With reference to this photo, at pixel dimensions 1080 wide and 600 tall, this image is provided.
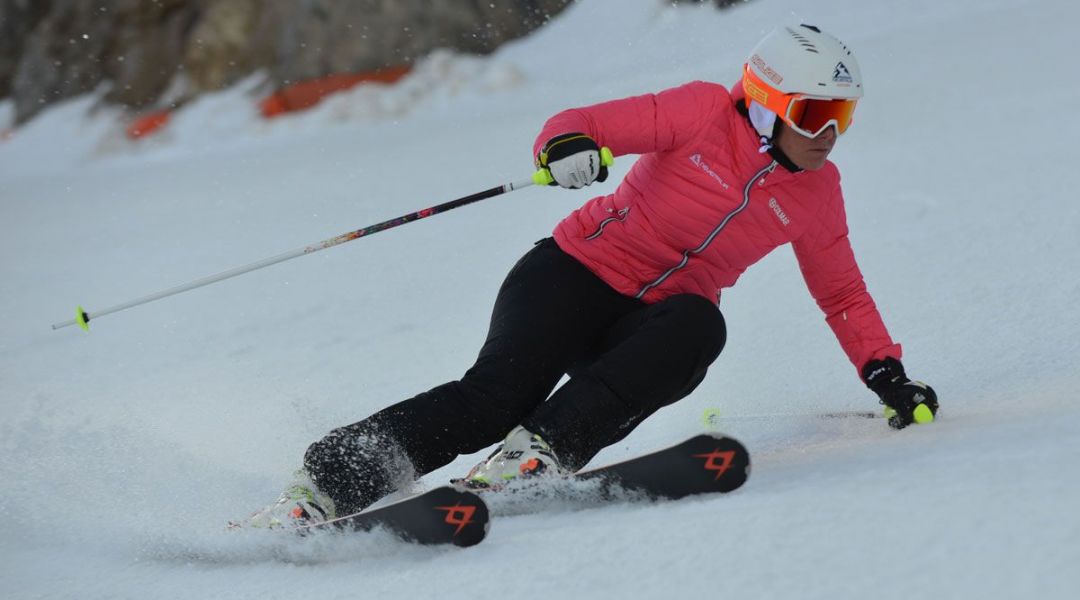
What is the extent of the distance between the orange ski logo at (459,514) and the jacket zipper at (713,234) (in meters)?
0.83

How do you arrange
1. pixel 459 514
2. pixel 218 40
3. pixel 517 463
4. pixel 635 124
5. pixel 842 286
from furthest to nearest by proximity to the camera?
pixel 218 40 < pixel 842 286 < pixel 635 124 < pixel 517 463 < pixel 459 514

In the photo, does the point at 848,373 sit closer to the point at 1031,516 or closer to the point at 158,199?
the point at 1031,516

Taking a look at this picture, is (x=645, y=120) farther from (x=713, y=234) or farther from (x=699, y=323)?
(x=699, y=323)

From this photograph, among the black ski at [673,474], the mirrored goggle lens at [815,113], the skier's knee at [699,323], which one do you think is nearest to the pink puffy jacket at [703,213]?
the mirrored goggle lens at [815,113]

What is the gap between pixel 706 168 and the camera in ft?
7.55

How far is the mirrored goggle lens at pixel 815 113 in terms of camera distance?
2.20 m

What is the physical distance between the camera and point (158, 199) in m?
7.45

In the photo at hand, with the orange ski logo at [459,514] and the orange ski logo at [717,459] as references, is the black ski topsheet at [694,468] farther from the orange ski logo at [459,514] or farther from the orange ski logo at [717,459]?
the orange ski logo at [459,514]

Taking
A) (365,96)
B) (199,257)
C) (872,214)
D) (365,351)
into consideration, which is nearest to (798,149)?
(365,351)

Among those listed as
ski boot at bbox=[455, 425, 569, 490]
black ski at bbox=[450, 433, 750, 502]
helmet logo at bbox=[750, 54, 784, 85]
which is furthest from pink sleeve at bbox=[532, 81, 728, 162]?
black ski at bbox=[450, 433, 750, 502]

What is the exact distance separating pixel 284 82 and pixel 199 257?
4264mm

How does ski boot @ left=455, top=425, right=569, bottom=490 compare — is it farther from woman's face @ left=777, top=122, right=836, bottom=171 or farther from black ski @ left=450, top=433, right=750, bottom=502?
woman's face @ left=777, top=122, right=836, bottom=171

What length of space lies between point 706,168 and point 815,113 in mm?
237

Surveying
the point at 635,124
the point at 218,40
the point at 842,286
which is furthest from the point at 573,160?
the point at 218,40
